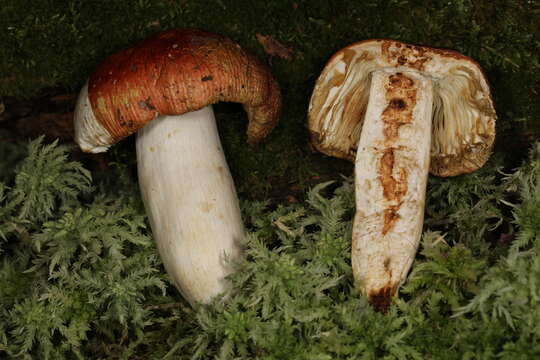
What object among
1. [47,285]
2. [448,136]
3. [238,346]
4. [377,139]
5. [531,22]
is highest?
[531,22]

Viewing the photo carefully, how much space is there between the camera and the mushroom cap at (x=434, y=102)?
2490 mm

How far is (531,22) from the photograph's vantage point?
9.26 feet

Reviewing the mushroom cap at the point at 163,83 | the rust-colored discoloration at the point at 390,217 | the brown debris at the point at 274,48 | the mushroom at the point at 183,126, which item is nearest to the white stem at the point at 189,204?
the mushroom at the point at 183,126

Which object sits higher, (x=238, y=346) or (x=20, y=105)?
(x=20, y=105)

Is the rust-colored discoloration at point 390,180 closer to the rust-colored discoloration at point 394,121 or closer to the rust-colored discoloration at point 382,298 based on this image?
the rust-colored discoloration at point 394,121

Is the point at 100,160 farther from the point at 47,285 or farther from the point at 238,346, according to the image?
the point at 238,346

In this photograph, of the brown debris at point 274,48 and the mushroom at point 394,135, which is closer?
the mushroom at point 394,135

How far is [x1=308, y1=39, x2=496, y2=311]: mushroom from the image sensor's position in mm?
2457

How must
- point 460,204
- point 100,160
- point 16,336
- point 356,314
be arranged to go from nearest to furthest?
1. point 356,314
2. point 16,336
3. point 460,204
4. point 100,160

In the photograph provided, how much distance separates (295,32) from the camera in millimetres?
2957

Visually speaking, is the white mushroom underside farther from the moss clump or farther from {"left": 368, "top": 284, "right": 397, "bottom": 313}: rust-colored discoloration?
{"left": 368, "top": 284, "right": 397, "bottom": 313}: rust-colored discoloration

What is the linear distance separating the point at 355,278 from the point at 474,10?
1.53m

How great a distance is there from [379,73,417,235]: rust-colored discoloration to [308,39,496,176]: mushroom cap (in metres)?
0.09

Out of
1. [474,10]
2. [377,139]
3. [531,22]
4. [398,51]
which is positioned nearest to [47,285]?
[377,139]
